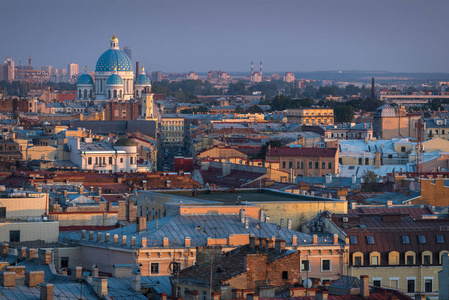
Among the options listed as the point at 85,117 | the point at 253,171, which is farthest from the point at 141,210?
the point at 85,117

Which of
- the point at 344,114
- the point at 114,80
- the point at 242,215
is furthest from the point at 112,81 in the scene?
the point at 242,215

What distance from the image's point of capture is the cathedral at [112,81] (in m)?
181

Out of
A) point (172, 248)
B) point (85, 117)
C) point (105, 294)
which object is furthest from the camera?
point (85, 117)

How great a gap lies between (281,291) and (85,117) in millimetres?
114528

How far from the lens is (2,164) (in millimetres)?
68062

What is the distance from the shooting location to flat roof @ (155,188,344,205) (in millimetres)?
38719

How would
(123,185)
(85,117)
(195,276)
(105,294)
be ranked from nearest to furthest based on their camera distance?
(105,294) → (195,276) → (123,185) → (85,117)

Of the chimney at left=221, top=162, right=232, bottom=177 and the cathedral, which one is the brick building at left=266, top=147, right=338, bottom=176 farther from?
the cathedral

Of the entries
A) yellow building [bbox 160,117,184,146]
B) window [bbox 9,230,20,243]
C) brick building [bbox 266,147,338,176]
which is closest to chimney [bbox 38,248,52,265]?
window [bbox 9,230,20,243]

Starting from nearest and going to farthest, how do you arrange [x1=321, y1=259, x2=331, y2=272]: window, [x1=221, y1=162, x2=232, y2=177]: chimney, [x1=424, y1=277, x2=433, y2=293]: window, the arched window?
1. [x1=321, y1=259, x2=331, y2=272]: window
2. [x1=424, y1=277, x2=433, y2=293]: window
3. the arched window
4. [x1=221, y1=162, x2=232, y2=177]: chimney

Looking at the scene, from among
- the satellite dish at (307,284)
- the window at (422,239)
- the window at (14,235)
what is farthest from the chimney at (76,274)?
the window at (422,239)

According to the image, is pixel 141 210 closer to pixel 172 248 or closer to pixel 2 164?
pixel 172 248

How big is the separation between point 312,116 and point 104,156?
212 ft

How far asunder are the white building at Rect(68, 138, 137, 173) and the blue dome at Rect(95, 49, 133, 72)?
111m
